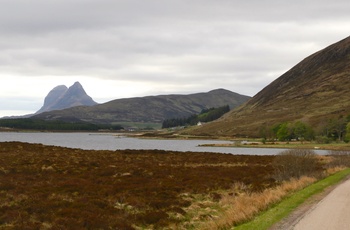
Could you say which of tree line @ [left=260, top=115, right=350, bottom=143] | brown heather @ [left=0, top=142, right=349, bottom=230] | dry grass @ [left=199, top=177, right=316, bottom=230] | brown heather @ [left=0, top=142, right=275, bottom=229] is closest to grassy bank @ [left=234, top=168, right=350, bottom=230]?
dry grass @ [left=199, top=177, right=316, bottom=230]

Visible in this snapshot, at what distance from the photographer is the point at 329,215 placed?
60.3 ft

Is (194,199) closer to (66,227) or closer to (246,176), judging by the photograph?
(66,227)

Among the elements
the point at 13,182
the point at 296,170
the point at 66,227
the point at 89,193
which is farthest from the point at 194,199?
the point at 296,170

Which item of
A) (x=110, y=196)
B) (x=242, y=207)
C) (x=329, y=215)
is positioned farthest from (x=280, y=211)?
(x=110, y=196)

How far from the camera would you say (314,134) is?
149 metres

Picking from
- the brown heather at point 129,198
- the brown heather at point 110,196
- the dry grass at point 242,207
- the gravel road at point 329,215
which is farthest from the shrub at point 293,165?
the gravel road at point 329,215

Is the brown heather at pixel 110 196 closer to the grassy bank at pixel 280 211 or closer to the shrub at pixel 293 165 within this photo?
the shrub at pixel 293 165

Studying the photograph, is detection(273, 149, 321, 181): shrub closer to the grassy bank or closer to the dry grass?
the dry grass

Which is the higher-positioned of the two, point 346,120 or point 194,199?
point 346,120

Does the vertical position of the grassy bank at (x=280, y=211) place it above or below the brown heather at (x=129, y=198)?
above

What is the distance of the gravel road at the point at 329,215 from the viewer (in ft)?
52.0

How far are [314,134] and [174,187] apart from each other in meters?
126

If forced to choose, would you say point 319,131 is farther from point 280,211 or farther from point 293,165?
point 280,211

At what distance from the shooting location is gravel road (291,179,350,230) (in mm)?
15839
